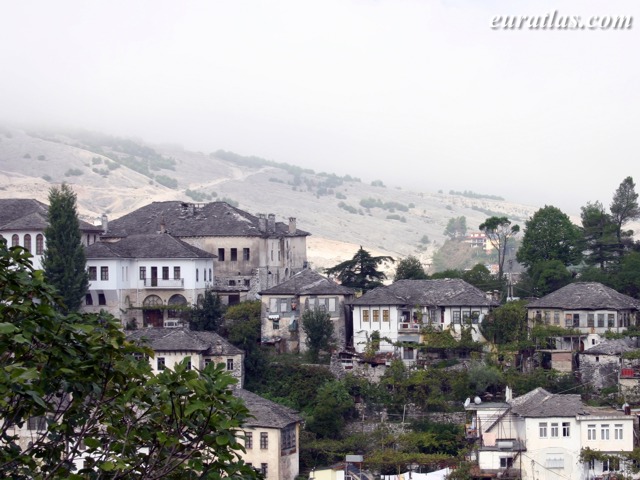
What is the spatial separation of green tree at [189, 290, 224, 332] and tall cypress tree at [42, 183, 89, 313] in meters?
5.41

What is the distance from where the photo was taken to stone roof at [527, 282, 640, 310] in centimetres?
6938

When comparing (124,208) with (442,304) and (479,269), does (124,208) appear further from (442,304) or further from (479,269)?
(442,304)

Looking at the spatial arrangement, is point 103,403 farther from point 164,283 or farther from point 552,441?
point 164,283

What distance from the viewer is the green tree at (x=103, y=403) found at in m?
20.0

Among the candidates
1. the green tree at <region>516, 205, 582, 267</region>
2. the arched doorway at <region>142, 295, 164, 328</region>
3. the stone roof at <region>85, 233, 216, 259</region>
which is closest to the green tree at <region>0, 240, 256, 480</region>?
the arched doorway at <region>142, 295, 164, 328</region>

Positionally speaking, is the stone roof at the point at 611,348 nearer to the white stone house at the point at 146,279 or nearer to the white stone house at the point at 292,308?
the white stone house at the point at 292,308

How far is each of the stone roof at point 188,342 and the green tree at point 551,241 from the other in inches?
953

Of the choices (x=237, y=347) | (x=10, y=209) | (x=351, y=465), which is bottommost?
(x=351, y=465)

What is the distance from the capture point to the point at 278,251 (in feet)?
268

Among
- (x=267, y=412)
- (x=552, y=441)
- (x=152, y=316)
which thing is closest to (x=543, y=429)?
(x=552, y=441)

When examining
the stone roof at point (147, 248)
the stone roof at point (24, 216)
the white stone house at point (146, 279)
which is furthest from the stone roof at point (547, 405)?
the stone roof at point (24, 216)

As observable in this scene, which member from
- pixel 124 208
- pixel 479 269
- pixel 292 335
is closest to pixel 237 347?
pixel 292 335

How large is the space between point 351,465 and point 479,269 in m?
26.9

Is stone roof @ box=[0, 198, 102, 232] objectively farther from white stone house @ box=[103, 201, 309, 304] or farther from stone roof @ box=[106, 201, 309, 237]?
white stone house @ box=[103, 201, 309, 304]
